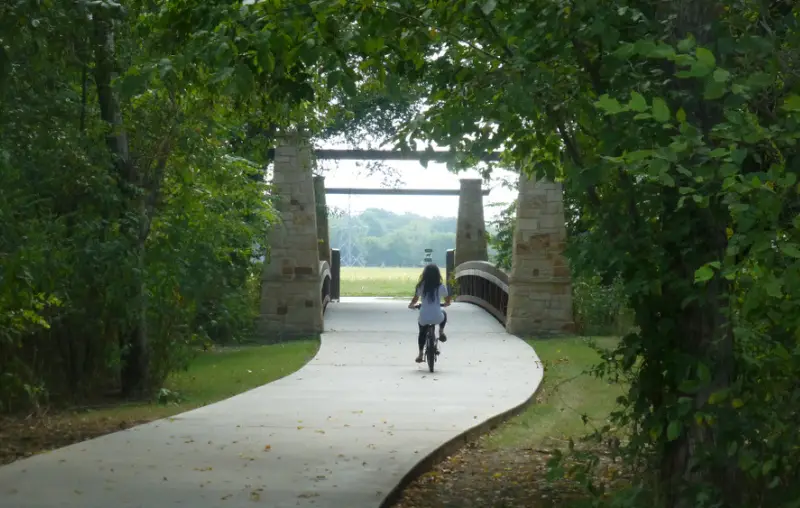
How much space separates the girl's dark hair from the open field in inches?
74.4

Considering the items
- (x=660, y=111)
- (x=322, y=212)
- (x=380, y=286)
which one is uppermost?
(x=322, y=212)

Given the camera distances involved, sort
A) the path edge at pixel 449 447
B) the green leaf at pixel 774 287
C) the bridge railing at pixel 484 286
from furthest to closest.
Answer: the bridge railing at pixel 484 286, the path edge at pixel 449 447, the green leaf at pixel 774 287

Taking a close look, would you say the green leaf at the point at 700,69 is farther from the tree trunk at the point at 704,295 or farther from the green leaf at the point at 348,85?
the green leaf at the point at 348,85

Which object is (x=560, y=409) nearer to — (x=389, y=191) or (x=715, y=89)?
(x=715, y=89)

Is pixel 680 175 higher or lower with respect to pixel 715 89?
lower

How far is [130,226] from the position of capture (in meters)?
11.8

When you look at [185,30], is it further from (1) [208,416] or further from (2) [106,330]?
(2) [106,330]

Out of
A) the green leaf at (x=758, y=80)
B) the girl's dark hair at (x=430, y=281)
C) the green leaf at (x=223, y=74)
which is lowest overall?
the girl's dark hair at (x=430, y=281)

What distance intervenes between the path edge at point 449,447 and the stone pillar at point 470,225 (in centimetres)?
1911

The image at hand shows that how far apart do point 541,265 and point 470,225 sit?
10.5 metres

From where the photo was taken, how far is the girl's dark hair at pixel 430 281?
15133 millimetres

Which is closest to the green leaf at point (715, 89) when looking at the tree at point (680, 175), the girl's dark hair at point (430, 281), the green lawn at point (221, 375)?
the tree at point (680, 175)

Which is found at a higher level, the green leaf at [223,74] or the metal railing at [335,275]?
the green leaf at [223,74]

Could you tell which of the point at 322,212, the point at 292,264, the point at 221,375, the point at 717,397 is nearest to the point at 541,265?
the point at 292,264
